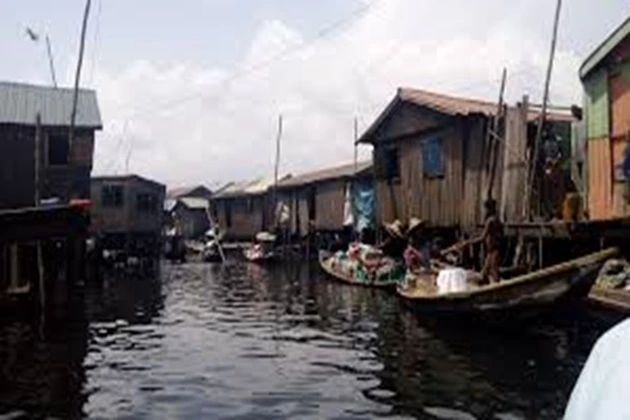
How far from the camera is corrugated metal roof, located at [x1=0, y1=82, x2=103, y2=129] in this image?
33.4 m

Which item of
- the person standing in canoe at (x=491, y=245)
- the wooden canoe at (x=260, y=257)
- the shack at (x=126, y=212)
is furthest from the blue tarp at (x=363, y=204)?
the person standing in canoe at (x=491, y=245)

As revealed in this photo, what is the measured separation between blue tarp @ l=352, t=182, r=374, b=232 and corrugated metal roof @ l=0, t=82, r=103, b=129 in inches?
493

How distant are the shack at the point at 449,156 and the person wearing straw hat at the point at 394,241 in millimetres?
505

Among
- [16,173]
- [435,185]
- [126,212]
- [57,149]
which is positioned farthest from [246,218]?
[435,185]

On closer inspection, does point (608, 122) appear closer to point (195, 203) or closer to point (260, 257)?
point (260, 257)

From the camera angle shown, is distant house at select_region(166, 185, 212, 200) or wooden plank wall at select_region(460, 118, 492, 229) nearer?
wooden plank wall at select_region(460, 118, 492, 229)

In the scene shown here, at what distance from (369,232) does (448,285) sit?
19.6 metres

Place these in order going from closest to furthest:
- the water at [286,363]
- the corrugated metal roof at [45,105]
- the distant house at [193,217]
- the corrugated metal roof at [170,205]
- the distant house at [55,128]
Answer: the water at [286,363] < the distant house at [55,128] < the corrugated metal roof at [45,105] < the distant house at [193,217] < the corrugated metal roof at [170,205]

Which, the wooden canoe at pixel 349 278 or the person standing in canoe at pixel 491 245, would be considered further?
the wooden canoe at pixel 349 278

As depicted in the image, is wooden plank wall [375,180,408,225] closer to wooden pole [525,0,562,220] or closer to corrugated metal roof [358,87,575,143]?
corrugated metal roof [358,87,575,143]

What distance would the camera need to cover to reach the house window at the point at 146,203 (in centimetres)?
4625

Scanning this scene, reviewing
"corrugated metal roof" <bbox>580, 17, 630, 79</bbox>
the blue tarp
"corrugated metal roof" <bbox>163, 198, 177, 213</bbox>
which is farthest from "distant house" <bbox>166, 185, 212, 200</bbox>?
"corrugated metal roof" <bbox>580, 17, 630, 79</bbox>

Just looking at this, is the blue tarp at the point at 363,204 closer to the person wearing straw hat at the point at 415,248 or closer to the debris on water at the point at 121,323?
the person wearing straw hat at the point at 415,248

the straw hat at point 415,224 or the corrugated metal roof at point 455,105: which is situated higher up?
the corrugated metal roof at point 455,105
